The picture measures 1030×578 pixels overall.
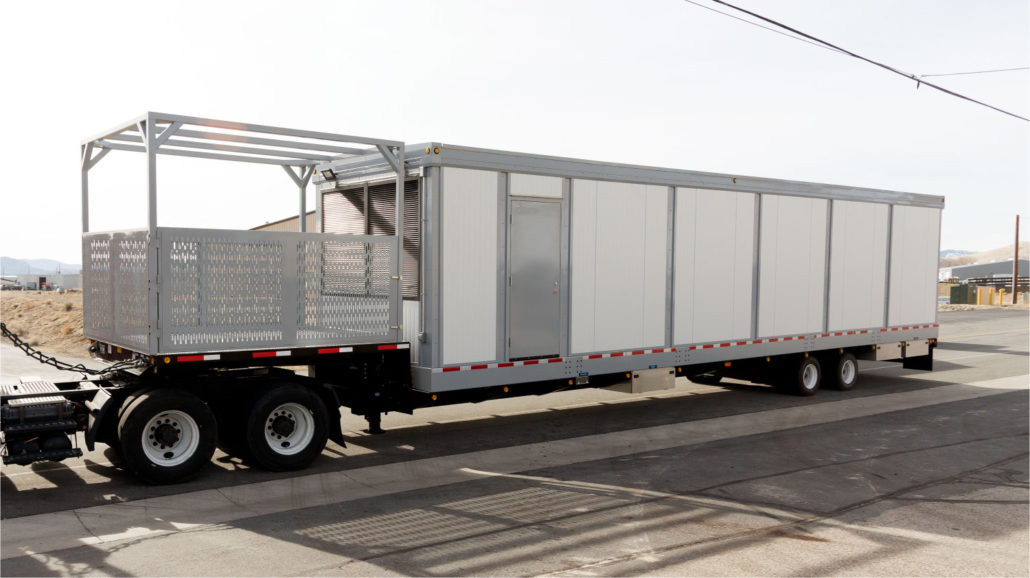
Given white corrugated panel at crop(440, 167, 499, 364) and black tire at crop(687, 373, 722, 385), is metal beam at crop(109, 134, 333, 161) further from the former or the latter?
black tire at crop(687, 373, 722, 385)

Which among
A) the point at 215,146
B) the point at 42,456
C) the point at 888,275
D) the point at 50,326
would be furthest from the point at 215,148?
the point at 50,326

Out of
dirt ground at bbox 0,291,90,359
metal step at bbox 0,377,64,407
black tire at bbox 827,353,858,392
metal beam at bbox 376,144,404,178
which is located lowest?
dirt ground at bbox 0,291,90,359

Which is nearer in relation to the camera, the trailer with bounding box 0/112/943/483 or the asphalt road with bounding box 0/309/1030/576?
the asphalt road with bounding box 0/309/1030/576

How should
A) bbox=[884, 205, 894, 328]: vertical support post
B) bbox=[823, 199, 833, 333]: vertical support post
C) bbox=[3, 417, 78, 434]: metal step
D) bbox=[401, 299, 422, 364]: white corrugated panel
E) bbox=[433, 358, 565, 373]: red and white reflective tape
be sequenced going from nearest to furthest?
bbox=[3, 417, 78, 434]: metal step → bbox=[433, 358, 565, 373]: red and white reflective tape → bbox=[401, 299, 422, 364]: white corrugated panel → bbox=[823, 199, 833, 333]: vertical support post → bbox=[884, 205, 894, 328]: vertical support post

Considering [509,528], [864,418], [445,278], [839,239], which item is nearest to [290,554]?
[509,528]

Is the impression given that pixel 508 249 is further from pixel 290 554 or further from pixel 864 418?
pixel 864 418

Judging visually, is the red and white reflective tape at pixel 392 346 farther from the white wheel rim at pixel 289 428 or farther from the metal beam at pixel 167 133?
the metal beam at pixel 167 133

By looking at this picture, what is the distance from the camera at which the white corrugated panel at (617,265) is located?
10.6 meters

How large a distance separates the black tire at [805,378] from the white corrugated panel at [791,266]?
2.11 ft

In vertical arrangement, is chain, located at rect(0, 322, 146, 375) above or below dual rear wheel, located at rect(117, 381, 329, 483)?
above

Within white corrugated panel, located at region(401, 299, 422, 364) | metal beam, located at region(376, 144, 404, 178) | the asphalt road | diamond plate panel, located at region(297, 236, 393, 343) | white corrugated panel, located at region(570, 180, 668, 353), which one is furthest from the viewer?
white corrugated panel, located at region(570, 180, 668, 353)

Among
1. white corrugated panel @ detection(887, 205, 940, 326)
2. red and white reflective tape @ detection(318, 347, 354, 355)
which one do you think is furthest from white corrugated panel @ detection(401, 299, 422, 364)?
white corrugated panel @ detection(887, 205, 940, 326)

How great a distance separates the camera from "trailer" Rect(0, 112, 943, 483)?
792 centimetres

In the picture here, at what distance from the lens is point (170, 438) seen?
7863 mm
